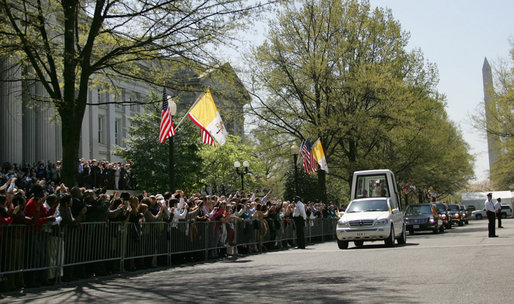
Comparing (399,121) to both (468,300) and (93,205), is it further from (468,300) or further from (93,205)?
(468,300)

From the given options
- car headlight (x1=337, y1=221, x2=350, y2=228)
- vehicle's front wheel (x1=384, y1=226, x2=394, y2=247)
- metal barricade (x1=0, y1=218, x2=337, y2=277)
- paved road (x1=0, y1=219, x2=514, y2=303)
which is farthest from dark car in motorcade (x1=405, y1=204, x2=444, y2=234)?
paved road (x1=0, y1=219, x2=514, y2=303)

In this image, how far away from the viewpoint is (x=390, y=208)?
24.7 m

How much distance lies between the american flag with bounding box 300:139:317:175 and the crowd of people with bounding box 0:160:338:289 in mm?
6429

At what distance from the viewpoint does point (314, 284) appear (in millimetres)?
11336

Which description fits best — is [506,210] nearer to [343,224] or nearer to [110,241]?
[343,224]

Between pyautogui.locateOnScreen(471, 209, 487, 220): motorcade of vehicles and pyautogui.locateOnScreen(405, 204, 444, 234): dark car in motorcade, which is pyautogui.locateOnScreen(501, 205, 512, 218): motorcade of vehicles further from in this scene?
pyautogui.locateOnScreen(405, 204, 444, 234): dark car in motorcade

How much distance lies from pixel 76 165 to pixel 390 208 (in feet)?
40.0

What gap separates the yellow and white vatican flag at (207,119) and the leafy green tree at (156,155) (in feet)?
68.1

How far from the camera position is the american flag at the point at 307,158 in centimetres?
3528

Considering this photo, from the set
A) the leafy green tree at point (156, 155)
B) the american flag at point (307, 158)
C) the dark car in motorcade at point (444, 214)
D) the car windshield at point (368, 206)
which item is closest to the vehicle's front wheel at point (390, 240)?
the car windshield at point (368, 206)

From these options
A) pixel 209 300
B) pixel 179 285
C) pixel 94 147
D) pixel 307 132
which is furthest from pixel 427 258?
pixel 94 147

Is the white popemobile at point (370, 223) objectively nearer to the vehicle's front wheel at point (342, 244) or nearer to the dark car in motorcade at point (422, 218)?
the vehicle's front wheel at point (342, 244)

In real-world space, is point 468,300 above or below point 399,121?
below

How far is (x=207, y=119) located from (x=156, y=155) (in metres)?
22.3
